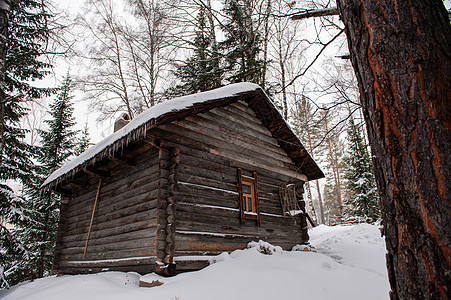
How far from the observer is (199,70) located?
17.6m

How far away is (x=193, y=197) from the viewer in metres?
7.08

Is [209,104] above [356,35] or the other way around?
above

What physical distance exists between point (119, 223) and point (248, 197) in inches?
148

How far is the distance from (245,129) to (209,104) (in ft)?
7.63

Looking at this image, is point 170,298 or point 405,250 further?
point 170,298

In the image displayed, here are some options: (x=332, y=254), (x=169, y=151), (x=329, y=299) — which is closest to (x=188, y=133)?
(x=169, y=151)

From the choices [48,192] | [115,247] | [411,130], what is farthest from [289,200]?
[48,192]

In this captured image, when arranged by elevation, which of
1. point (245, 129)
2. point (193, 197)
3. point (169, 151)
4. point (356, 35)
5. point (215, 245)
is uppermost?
point (245, 129)

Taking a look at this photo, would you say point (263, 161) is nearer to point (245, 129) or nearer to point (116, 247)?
point (245, 129)

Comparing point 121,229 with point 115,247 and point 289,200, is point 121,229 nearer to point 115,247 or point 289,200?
point 115,247

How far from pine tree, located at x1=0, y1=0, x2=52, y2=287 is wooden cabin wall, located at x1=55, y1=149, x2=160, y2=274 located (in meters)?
1.81

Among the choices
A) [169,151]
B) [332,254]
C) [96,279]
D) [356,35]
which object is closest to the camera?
[356,35]

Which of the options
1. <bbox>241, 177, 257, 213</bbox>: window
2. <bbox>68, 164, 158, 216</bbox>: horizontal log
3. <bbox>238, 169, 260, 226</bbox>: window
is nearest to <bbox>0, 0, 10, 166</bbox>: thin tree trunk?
<bbox>68, 164, 158, 216</bbox>: horizontal log

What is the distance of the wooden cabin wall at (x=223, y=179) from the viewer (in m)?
6.89
